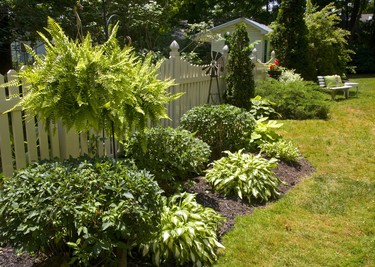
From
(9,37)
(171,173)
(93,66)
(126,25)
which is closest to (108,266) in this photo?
(171,173)

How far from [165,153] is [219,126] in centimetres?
170

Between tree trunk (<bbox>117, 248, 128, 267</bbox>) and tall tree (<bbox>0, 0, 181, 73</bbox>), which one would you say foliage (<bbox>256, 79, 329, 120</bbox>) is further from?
tree trunk (<bbox>117, 248, 128, 267</bbox>)

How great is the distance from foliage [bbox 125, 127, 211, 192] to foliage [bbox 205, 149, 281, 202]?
562 mm

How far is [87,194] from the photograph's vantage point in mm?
2543

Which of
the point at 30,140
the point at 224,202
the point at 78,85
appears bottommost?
the point at 224,202

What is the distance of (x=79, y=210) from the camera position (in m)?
2.46

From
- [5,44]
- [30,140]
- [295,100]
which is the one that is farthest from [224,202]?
[5,44]

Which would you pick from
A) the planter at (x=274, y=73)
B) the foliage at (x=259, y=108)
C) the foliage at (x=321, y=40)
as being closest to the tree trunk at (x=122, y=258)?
the foliage at (x=259, y=108)

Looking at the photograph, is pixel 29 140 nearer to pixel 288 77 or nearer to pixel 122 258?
pixel 122 258

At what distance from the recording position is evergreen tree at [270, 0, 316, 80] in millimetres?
12625

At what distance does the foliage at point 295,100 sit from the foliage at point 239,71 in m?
1.33

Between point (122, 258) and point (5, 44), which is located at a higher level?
point (5, 44)

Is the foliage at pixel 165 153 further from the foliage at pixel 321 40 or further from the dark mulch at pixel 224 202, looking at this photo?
the foliage at pixel 321 40

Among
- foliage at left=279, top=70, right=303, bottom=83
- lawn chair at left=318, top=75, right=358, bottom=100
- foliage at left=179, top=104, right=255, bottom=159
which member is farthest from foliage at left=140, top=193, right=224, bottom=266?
lawn chair at left=318, top=75, right=358, bottom=100
